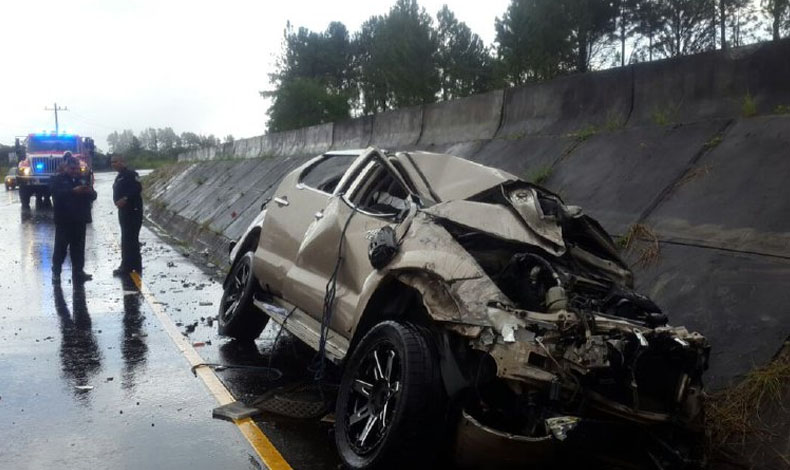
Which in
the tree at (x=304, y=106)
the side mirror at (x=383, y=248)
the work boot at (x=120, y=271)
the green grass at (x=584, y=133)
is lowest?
the work boot at (x=120, y=271)

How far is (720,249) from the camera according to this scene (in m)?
6.92

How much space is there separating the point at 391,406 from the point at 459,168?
84.9 inches

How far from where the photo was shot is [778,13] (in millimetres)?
26297

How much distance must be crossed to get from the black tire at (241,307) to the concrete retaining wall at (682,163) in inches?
145

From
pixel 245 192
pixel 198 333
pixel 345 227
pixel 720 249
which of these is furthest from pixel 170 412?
pixel 245 192

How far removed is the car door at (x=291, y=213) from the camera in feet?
22.9

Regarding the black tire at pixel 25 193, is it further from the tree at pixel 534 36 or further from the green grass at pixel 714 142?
the green grass at pixel 714 142

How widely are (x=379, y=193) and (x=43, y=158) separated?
1077 inches

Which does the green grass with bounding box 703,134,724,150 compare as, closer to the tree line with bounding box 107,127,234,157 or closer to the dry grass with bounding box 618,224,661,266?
the dry grass with bounding box 618,224,661,266

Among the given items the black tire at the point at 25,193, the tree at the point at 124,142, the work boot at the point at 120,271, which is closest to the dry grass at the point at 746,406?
the work boot at the point at 120,271

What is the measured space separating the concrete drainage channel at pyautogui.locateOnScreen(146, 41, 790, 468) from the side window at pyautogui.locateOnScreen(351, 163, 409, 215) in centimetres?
157

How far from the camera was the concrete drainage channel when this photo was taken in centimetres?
618

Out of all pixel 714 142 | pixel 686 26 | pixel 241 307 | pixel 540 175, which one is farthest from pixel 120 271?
pixel 686 26

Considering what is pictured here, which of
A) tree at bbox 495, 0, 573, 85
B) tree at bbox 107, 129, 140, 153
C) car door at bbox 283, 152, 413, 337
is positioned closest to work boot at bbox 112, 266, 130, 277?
car door at bbox 283, 152, 413, 337
